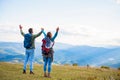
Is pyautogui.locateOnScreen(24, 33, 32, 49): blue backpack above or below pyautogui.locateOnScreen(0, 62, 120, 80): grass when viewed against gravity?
above

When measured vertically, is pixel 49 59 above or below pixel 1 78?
above

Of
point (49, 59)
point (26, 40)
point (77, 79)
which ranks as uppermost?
point (26, 40)

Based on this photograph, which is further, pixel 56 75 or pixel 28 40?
pixel 56 75

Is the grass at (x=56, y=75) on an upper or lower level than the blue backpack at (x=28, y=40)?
lower

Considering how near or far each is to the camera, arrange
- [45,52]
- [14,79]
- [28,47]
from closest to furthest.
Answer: [14,79] < [45,52] < [28,47]

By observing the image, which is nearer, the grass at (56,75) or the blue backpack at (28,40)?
the grass at (56,75)

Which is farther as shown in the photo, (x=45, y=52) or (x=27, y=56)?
(x=27, y=56)

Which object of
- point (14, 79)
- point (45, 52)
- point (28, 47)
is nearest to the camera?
point (14, 79)

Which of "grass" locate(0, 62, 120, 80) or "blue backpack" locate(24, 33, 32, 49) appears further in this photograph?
"blue backpack" locate(24, 33, 32, 49)

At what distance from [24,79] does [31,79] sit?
0.48 m

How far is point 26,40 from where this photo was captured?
841 inches

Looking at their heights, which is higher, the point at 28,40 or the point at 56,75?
the point at 28,40

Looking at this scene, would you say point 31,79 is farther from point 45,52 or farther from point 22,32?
point 22,32

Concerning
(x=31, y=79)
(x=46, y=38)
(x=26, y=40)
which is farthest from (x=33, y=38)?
(x=31, y=79)
